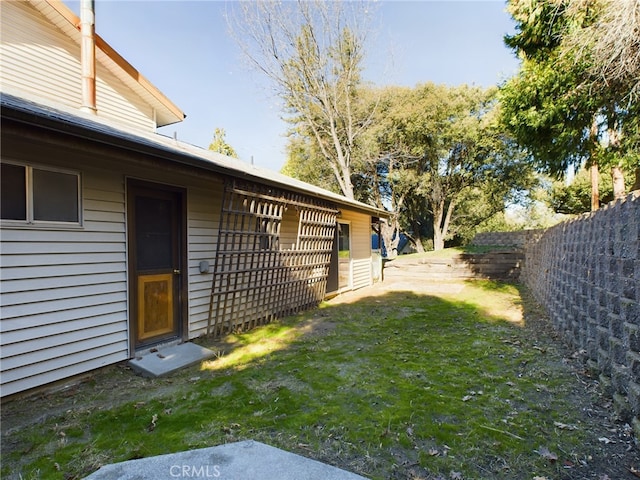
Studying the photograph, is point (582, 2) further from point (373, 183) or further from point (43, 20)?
point (373, 183)

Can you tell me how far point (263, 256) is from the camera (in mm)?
5598

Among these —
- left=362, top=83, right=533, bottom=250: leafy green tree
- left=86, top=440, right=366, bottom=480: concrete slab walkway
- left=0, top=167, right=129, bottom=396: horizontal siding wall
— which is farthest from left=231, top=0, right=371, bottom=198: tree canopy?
left=86, top=440, right=366, bottom=480: concrete slab walkway

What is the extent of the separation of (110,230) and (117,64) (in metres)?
5.10

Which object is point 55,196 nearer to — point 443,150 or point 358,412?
point 358,412

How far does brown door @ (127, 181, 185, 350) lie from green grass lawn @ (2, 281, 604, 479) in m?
0.73

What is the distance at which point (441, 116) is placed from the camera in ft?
51.5

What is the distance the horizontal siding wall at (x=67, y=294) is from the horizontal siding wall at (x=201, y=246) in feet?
3.22

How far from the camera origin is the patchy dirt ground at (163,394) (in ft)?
6.96

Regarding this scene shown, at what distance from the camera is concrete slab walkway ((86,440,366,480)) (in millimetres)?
1897

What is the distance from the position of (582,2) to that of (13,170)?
8866 millimetres

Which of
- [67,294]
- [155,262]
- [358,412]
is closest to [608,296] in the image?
[358,412]

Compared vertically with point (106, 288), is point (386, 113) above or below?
above

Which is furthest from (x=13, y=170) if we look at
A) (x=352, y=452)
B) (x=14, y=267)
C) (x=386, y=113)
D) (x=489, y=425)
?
(x=386, y=113)

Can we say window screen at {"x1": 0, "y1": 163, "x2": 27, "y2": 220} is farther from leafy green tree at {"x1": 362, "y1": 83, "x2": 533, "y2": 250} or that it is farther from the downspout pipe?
leafy green tree at {"x1": 362, "y1": 83, "x2": 533, "y2": 250}
